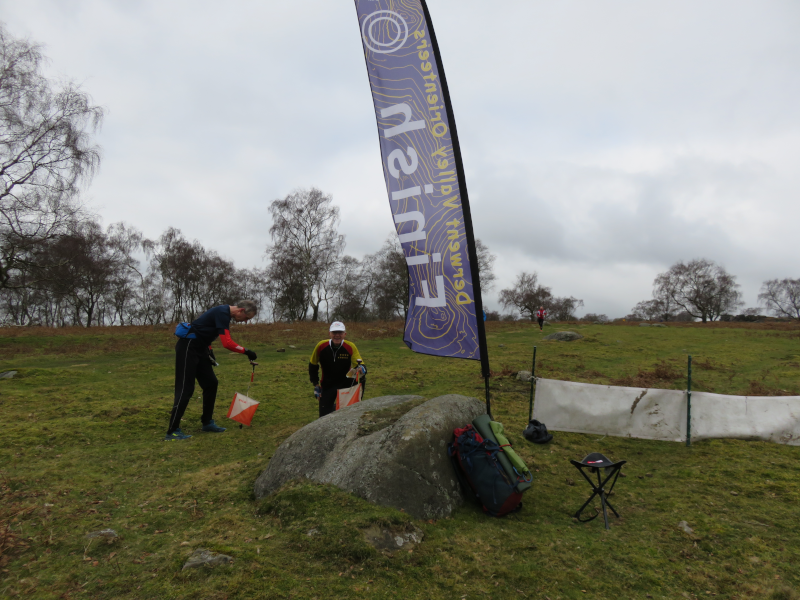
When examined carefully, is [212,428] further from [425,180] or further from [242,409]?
[425,180]

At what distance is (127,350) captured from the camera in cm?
1895

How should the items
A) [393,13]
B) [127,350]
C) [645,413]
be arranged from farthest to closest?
[127,350]
[645,413]
[393,13]

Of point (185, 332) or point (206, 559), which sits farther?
point (185, 332)

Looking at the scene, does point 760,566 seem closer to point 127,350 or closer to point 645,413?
point 645,413

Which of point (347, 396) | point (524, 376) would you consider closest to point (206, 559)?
point (347, 396)

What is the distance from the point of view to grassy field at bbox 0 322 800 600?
3.19m

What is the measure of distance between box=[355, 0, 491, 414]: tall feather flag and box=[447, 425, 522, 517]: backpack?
1028 mm

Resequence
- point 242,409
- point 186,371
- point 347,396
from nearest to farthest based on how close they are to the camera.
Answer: point 186,371, point 347,396, point 242,409

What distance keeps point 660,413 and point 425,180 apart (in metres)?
5.67

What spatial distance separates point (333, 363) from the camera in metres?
7.05

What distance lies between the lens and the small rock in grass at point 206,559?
3195 mm

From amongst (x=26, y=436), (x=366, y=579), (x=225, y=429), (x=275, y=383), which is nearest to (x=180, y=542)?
(x=366, y=579)

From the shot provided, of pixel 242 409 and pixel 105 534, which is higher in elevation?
pixel 242 409

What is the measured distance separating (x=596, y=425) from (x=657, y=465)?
123 centimetres
